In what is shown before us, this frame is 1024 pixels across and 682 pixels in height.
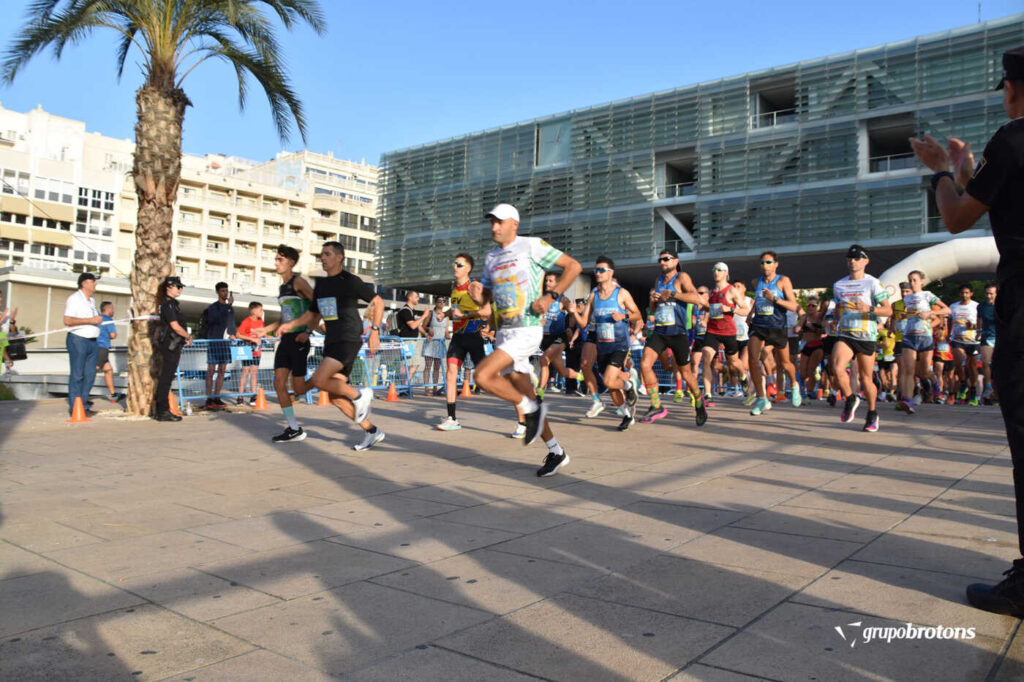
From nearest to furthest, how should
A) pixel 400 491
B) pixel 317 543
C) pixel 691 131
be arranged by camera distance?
pixel 317 543 → pixel 400 491 → pixel 691 131

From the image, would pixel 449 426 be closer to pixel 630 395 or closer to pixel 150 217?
pixel 630 395

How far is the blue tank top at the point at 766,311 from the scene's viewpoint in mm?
11570

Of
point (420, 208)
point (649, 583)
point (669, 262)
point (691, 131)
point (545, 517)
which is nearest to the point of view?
point (649, 583)

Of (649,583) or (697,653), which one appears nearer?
(697,653)

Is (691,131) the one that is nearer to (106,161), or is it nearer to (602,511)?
(602,511)

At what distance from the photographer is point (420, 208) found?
57406 mm

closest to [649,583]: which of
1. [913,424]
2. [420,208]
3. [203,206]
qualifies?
[913,424]

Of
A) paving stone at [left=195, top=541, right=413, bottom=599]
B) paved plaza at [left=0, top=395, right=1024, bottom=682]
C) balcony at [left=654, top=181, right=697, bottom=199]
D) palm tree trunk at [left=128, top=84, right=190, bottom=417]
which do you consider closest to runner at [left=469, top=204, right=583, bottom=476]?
paved plaza at [left=0, top=395, right=1024, bottom=682]

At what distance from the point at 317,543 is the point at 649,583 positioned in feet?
5.97

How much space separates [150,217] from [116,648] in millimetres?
10214

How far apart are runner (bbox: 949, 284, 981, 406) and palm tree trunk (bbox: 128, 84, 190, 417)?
13.6m

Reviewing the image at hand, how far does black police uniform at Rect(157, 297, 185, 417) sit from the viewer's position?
10719 millimetres

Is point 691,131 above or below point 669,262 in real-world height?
above

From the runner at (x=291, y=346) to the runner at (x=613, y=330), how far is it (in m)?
3.21
